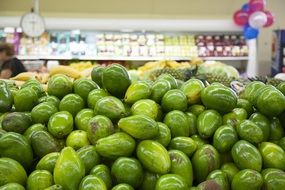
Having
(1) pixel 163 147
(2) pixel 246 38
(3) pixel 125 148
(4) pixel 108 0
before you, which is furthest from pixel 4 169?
(4) pixel 108 0

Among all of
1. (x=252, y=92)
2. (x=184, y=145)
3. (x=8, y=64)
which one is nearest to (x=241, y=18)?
(x=8, y=64)

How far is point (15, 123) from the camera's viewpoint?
4.49 feet

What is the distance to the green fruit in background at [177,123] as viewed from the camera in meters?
1.35

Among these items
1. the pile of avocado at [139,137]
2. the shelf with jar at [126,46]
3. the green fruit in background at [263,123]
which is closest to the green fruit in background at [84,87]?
the pile of avocado at [139,137]

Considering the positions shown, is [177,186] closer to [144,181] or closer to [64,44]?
[144,181]

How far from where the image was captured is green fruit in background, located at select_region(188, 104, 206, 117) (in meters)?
1.47

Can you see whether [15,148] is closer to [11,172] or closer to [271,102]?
[11,172]

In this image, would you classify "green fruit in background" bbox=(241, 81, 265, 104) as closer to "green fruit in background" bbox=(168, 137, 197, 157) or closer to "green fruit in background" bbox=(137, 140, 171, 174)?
"green fruit in background" bbox=(168, 137, 197, 157)

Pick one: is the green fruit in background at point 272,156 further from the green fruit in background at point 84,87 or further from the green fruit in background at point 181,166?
the green fruit in background at point 84,87

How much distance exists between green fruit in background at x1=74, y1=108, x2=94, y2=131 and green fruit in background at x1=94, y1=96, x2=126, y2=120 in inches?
2.2

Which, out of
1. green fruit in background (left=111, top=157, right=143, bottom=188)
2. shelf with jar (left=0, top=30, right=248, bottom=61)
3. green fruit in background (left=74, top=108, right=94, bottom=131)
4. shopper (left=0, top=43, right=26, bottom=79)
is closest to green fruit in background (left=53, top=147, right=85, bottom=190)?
green fruit in background (left=111, top=157, right=143, bottom=188)

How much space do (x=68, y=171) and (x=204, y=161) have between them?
44 centimetres

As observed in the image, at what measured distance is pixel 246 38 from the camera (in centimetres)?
→ 714

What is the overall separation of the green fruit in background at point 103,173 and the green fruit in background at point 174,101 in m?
0.36
